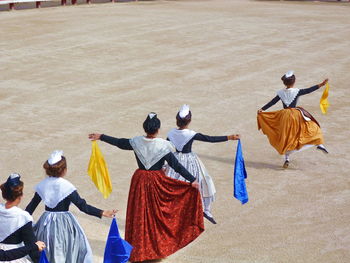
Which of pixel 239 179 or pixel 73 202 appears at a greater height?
pixel 73 202

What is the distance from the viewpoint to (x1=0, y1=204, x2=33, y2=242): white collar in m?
6.65

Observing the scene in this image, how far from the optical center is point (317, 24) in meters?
30.7

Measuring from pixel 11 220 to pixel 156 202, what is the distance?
8.02 ft

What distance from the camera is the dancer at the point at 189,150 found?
943 cm

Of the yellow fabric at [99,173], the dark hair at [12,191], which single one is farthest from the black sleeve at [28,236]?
the yellow fabric at [99,173]

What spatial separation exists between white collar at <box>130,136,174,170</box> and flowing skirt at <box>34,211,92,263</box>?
1480 millimetres

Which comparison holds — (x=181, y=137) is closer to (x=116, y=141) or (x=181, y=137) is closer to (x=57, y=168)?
(x=116, y=141)

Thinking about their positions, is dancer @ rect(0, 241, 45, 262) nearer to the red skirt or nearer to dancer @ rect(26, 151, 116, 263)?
dancer @ rect(26, 151, 116, 263)

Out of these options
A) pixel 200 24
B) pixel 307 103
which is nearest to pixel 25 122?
pixel 307 103

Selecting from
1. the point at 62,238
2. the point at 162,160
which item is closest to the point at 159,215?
the point at 162,160

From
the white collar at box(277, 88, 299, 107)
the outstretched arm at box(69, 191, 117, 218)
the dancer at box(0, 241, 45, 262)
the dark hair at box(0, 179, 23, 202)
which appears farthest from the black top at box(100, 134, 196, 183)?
the white collar at box(277, 88, 299, 107)

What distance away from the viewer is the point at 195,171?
9.86 meters

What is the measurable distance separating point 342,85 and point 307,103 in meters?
2.60

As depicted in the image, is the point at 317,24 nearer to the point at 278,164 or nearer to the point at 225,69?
the point at 225,69
